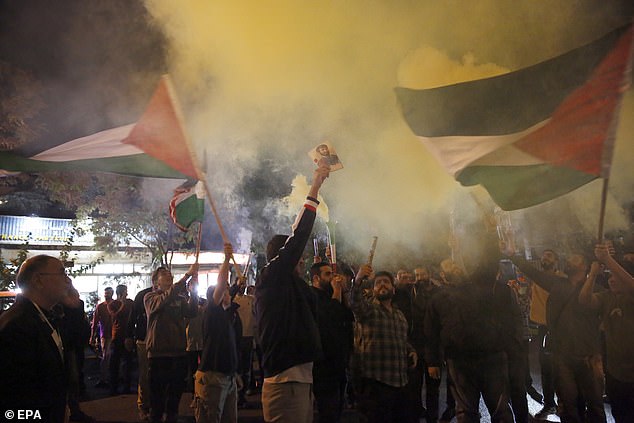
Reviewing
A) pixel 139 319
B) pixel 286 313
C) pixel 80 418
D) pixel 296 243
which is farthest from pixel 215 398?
pixel 139 319

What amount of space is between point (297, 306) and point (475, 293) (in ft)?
5.87

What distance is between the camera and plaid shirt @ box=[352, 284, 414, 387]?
13.0ft

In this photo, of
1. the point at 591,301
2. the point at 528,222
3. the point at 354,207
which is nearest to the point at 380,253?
the point at 354,207

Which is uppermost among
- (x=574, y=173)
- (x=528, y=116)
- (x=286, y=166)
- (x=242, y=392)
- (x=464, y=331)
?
(x=286, y=166)

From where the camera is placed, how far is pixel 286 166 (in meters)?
17.1

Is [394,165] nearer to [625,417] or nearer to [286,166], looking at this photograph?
[286,166]

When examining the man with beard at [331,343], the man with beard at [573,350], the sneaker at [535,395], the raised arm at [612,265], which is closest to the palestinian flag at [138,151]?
the man with beard at [331,343]

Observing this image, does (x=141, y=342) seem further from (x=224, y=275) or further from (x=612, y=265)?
(x=612, y=265)

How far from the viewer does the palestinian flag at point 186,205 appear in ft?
18.2

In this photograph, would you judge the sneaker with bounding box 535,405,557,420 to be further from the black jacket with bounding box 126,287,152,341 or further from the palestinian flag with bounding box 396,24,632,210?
the black jacket with bounding box 126,287,152,341

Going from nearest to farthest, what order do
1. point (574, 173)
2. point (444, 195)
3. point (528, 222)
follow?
point (574, 173) < point (444, 195) < point (528, 222)

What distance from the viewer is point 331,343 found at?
437 cm

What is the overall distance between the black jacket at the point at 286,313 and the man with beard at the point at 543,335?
3.60 metres

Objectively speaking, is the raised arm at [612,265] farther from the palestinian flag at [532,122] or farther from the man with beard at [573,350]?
the man with beard at [573,350]
